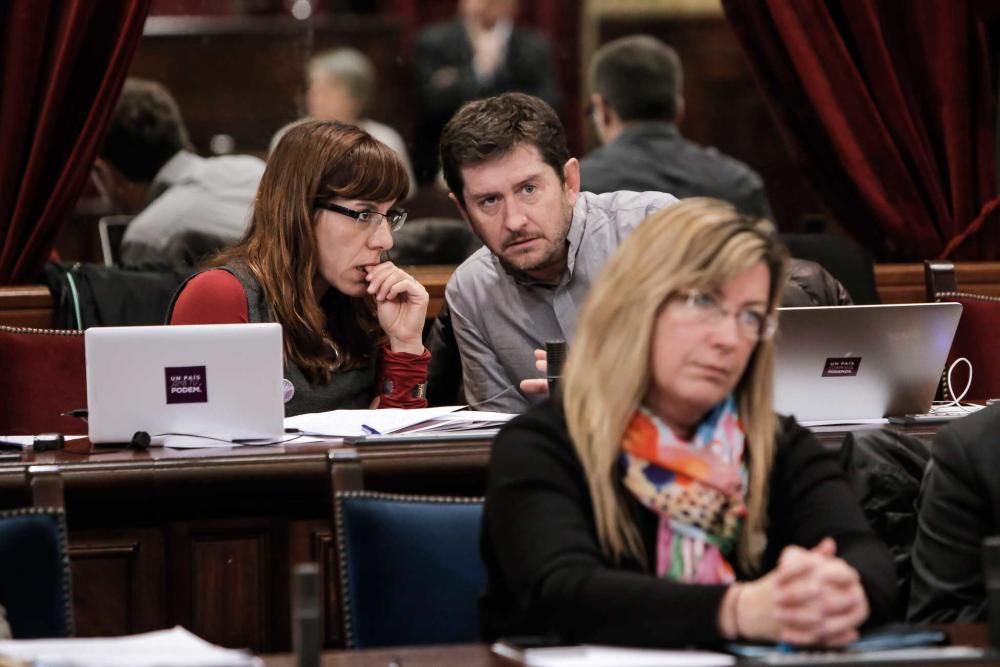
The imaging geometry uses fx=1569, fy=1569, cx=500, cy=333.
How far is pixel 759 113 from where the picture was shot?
747cm

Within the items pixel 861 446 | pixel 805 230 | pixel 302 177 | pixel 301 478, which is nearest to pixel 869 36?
pixel 805 230

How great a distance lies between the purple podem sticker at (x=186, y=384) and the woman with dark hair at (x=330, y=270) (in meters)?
0.52

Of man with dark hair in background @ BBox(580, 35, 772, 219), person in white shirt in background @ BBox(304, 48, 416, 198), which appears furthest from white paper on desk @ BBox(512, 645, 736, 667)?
person in white shirt in background @ BBox(304, 48, 416, 198)

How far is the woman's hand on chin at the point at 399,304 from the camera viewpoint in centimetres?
350

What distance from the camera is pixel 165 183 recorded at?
17.8ft

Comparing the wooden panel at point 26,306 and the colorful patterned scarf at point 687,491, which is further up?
the wooden panel at point 26,306

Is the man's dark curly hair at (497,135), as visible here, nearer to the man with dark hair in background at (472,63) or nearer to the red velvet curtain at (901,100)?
the red velvet curtain at (901,100)

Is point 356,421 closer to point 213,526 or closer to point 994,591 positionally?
point 213,526

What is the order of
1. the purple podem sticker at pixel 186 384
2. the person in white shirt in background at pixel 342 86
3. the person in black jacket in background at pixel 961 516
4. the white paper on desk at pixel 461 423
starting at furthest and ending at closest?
the person in white shirt in background at pixel 342 86, the white paper on desk at pixel 461 423, the purple podem sticker at pixel 186 384, the person in black jacket in background at pixel 961 516

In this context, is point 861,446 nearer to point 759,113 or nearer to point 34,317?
point 34,317

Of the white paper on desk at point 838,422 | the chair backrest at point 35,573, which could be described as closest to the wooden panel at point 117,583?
the chair backrest at point 35,573

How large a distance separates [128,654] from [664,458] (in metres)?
0.73

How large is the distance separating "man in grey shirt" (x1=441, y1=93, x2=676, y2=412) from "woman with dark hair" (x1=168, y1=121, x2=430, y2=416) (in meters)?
0.16

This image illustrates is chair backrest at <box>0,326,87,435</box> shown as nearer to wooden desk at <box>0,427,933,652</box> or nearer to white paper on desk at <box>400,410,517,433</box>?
wooden desk at <box>0,427,933,652</box>
